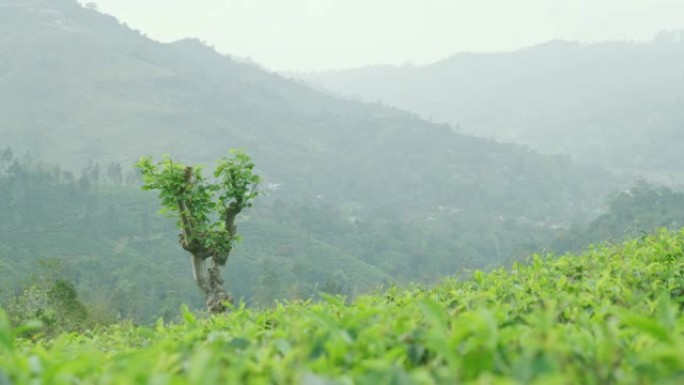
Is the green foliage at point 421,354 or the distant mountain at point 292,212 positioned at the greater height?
the green foliage at point 421,354

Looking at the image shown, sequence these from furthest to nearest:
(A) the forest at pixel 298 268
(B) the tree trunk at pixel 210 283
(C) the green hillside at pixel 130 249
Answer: (C) the green hillside at pixel 130 249
(B) the tree trunk at pixel 210 283
(A) the forest at pixel 298 268

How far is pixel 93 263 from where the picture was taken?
308ft

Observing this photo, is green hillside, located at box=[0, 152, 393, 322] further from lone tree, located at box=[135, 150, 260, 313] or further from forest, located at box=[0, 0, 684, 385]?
lone tree, located at box=[135, 150, 260, 313]

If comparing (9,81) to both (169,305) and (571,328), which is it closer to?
(169,305)

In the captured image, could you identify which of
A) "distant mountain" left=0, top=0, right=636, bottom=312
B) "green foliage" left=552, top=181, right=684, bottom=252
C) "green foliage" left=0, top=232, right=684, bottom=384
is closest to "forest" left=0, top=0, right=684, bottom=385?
"green foliage" left=0, top=232, right=684, bottom=384

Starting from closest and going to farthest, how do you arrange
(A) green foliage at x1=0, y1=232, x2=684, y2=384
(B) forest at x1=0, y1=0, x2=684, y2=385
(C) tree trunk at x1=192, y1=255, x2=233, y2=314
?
(A) green foliage at x1=0, y1=232, x2=684, y2=384
(B) forest at x1=0, y1=0, x2=684, y2=385
(C) tree trunk at x1=192, y1=255, x2=233, y2=314

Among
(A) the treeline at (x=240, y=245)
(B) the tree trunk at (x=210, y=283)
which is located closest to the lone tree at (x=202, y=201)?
(B) the tree trunk at (x=210, y=283)

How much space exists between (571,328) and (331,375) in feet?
3.76

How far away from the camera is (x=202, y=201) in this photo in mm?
14461

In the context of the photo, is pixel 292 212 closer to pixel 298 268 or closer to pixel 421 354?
pixel 298 268

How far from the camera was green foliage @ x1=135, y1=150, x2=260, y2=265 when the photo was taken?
1407 cm

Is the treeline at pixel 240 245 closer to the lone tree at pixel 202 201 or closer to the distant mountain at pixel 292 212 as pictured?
the distant mountain at pixel 292 212

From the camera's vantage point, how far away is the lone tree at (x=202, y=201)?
1410 cm

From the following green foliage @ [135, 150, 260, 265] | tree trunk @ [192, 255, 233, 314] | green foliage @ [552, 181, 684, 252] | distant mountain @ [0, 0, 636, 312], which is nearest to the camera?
green foliage @ [135, 150, 260, 265]
